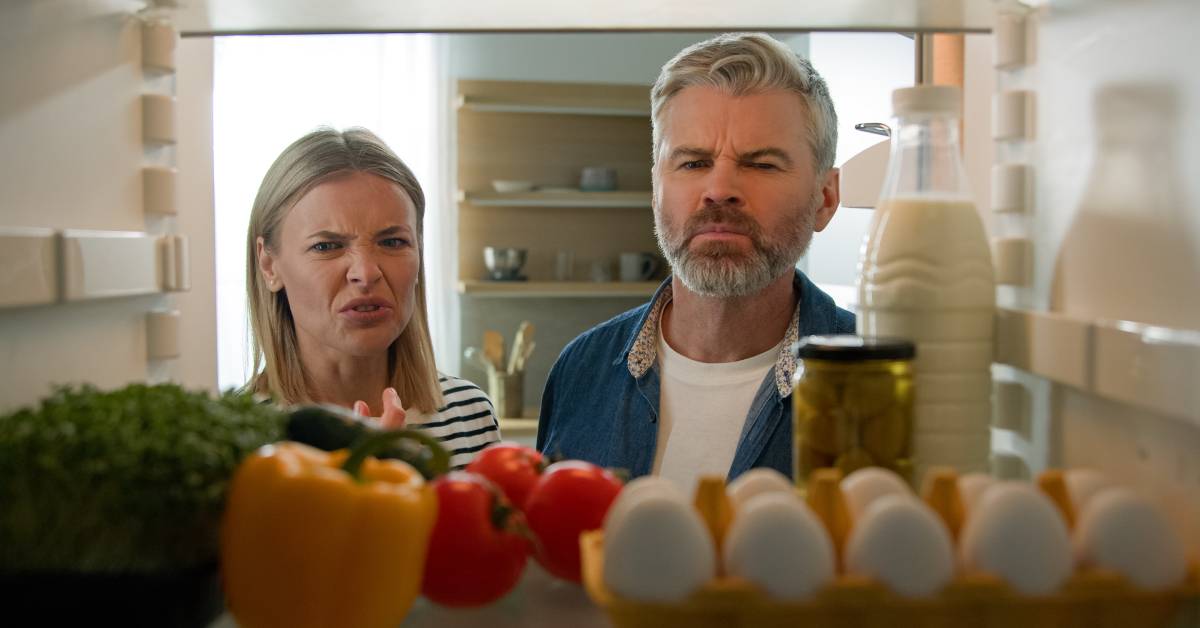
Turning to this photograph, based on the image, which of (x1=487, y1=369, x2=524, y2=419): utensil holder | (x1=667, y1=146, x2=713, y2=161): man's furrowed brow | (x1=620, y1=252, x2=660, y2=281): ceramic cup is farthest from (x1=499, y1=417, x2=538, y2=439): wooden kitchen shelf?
(x1=667, y1=146, x2=713, y2=161): man's furrowed brow

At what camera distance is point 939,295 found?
2.52 feet

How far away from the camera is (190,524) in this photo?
60cm

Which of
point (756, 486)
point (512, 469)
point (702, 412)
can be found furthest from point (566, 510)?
point (702, 412)

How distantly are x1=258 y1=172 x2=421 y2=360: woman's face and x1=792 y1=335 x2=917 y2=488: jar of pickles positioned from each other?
0.79 m

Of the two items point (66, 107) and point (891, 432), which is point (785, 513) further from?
point (66, 107)

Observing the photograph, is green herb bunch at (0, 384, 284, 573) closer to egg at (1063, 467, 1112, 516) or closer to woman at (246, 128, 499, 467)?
egg at (1063, 467, 1112, 516)

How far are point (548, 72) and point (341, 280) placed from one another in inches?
95.7

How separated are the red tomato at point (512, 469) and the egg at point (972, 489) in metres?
0.32

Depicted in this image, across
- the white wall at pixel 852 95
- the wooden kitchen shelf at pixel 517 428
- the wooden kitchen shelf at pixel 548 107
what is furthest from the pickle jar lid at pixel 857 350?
the wooden kitchen shelf at pixel 548 107

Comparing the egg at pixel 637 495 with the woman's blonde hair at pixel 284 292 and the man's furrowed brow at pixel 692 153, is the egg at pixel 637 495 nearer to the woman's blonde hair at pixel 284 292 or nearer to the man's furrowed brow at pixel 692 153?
the man's furrowed brow at pixel 692 153

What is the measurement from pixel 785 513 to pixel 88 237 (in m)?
0.62

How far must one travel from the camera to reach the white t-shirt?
137 cm

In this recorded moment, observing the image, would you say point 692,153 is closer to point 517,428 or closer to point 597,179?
point 517,428

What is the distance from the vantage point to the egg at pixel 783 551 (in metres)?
0.53
